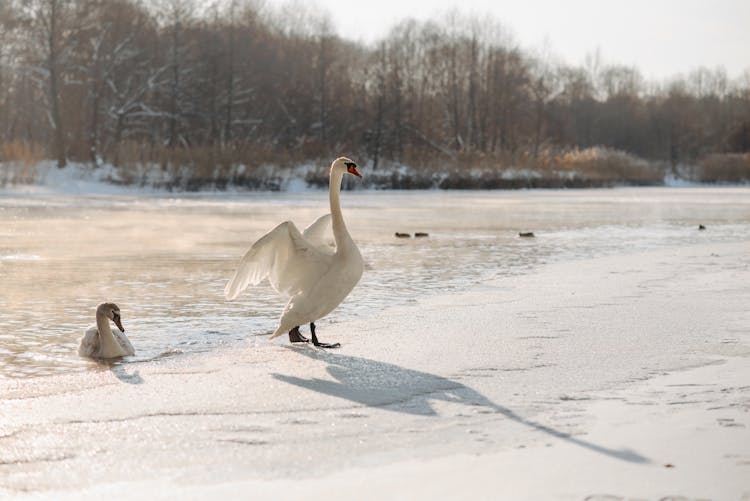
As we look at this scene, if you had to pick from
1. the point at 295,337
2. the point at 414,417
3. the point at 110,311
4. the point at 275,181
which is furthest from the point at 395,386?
the point at 275,181

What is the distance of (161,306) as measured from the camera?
7.60 m

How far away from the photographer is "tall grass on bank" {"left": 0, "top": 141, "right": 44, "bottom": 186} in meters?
27.5

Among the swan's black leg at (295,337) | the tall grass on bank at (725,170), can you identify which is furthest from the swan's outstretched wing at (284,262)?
the tall grass on bank at (725,170)

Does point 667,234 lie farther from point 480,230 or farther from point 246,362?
point 246,362

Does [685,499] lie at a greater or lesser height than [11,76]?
lesser

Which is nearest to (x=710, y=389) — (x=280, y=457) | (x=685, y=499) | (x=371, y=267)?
(x=685, y=499)

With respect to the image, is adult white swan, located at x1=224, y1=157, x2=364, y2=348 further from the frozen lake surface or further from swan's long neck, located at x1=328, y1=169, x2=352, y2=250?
the frozen lake surface

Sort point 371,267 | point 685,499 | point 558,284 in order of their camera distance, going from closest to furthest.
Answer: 1. point 685,499
2. point 558,284
3. point 371,267

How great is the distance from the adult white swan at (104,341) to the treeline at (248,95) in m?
24.0

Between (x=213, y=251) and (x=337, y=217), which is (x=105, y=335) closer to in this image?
(x=337, y=217)

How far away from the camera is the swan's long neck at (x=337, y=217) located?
588 centimetres

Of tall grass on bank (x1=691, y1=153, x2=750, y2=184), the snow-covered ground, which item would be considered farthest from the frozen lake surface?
tall grass on bank (x1=691, y1=153, x2=750, y2=184)

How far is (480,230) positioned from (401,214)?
4756 mm

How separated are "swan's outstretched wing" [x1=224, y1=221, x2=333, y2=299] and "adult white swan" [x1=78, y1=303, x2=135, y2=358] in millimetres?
754
